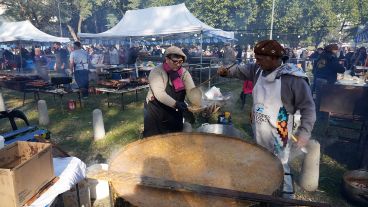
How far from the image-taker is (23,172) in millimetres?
1893

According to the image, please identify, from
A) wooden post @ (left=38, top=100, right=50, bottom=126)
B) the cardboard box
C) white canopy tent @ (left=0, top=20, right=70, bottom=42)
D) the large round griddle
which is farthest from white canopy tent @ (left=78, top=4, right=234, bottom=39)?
the cardboard box

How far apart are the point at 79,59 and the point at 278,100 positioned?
9246 mm

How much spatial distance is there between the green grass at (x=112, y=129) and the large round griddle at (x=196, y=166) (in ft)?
8.24

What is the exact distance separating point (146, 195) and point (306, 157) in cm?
346

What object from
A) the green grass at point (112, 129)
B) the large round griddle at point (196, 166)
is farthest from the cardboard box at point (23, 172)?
A: the green grass at point (112, 129)

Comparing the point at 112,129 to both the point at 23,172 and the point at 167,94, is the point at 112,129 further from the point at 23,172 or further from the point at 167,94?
the point at 23,172

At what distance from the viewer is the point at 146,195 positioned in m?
1.92

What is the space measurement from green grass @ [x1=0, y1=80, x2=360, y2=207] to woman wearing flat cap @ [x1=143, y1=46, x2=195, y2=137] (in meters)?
2.21

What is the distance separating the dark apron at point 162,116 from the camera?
12.4ft

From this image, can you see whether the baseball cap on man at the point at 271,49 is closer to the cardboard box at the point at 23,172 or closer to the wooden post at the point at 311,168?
the cardboard box at the point at 23,172

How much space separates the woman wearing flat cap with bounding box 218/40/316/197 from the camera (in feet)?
8.86

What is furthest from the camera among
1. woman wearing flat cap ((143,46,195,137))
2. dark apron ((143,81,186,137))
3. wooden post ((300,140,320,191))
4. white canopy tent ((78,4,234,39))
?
white canopy tent ((78,4,234,39))

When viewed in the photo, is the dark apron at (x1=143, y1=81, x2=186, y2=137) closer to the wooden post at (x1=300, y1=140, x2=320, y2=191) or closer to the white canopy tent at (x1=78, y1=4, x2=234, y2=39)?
the wooden post at (x1=300, y1=140, x2=320, y2=191)

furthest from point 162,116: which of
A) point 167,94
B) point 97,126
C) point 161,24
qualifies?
point 161,24
